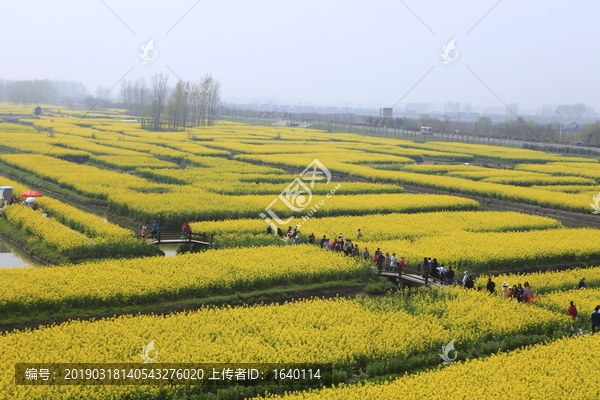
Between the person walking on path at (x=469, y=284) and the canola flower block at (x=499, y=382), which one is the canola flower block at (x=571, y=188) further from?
the canola flower block at (x=499, y=382)

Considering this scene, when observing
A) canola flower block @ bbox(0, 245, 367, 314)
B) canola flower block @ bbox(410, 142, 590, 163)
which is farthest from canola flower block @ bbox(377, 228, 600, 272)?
canola flower block @ bbox(410, 142, 590, 163)

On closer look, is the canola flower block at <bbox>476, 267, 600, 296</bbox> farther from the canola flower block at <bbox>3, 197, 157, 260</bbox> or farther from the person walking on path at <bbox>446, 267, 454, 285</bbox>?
the canola flower block at <bbox>3, 197, 157, 260</bbox>

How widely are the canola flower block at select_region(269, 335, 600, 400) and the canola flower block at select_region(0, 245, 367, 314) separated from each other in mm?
7465

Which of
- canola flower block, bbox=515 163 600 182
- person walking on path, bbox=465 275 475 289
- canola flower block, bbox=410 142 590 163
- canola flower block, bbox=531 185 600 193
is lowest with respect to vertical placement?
person walking on path, bbox=465 275 475 289

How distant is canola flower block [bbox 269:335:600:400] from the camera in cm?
1255

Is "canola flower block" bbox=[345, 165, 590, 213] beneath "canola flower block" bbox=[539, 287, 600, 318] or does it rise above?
above

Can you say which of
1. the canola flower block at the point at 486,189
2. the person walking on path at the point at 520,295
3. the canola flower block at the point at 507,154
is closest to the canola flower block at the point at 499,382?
the person walking on path at the point at 520,295

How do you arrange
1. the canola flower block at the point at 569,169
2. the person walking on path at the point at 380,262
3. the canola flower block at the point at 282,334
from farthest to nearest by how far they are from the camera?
the canola flower block at the point at 569,169
the person walking on path at the point at 380,262
the canola flower block at the point at 282,334

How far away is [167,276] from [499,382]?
37.4 ft

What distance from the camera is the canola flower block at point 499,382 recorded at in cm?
1255

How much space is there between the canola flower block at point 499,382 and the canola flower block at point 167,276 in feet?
24.5

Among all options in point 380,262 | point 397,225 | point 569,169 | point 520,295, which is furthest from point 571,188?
point 520,295

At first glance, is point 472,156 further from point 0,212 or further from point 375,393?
point 375,393

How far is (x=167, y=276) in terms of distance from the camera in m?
20.1
